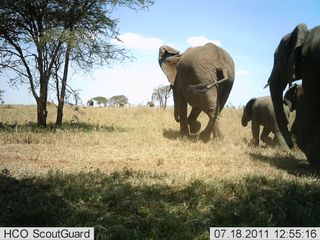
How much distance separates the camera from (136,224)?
496 cm

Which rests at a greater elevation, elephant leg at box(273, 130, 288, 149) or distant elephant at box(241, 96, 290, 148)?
distant elephant at box(241, 96, 290, 148)

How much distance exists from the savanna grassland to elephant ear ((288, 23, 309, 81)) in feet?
6.10

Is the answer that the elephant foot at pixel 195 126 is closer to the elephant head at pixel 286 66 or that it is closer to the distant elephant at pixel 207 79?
the distant elephant at pixel 207 79

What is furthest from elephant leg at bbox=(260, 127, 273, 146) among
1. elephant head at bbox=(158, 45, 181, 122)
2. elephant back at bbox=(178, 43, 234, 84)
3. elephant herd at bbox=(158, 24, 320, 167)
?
elephant head at bbox=(158, 45, 181, 122)

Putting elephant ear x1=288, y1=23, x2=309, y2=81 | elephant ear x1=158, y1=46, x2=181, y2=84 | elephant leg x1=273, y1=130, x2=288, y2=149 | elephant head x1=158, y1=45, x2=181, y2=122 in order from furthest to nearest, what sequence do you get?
elephant ear x1=158, y1=46, x2=181, y2=84 < elephant head x1=158, y1=45, x2=181, y2=122 < elephant leg x1=273, y1=130, x2=288, y2=149 < elephant ear x1=288, y1=23, x2=309, y2=81

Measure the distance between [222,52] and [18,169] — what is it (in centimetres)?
762

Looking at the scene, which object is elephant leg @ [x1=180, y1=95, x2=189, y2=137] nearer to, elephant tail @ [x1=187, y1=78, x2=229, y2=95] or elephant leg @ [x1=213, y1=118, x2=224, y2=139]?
elephant tail @ [x1=187, y1=78, x2=229, y2=95]

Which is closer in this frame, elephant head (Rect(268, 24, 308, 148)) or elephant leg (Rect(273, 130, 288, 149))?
elephant head (Rect(268, 24, 308, 148))

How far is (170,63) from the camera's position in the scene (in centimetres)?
1551

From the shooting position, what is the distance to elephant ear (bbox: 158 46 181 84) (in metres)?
15.5

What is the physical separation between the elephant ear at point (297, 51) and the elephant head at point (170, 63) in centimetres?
726

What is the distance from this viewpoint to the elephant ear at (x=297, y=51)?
795 cm

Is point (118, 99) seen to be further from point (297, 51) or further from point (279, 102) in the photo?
point (297, 51)

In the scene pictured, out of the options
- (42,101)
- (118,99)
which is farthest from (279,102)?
(118,99)
